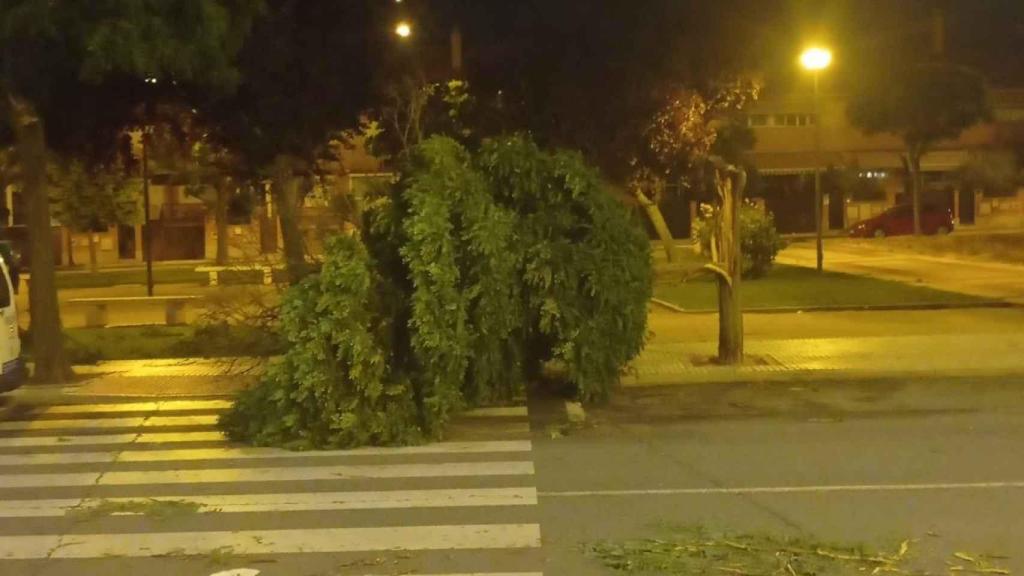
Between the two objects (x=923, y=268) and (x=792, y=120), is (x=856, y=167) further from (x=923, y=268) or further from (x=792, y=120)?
(x=923, y=268)

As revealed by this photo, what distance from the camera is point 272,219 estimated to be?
59.9 ft

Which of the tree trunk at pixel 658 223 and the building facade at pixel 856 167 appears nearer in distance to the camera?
the tree trunk at pixel 658 223

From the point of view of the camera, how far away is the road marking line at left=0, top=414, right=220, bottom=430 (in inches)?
519

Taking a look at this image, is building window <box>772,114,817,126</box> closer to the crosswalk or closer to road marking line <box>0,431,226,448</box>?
the crosswalk

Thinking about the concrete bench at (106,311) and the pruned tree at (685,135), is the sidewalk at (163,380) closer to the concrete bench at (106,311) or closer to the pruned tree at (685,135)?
the concrete bench at (106,311)

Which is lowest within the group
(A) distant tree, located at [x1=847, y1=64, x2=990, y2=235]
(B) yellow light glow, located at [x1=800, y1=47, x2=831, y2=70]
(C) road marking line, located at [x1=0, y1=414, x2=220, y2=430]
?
(C) road marking line, located at [x1=0, y1=414, x2=220, y2=430]

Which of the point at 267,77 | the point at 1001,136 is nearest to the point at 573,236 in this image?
the point at 267,77

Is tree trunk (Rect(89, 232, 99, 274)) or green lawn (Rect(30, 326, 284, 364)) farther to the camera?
tree trunk (Rect(89, 232, 99, 274))

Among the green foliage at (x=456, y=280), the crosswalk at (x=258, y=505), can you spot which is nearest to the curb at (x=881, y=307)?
the green foliage at (x=456, y=280)

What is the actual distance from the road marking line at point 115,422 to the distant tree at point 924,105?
1606 inches

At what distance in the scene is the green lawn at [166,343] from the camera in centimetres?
1371

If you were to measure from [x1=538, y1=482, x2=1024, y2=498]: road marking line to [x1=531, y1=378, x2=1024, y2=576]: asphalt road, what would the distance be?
0.01m

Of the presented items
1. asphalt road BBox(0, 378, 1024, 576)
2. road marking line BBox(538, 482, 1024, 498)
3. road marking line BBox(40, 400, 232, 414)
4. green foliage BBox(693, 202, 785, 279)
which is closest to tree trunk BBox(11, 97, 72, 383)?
road marking line BBox(40, 400, 232, 414)

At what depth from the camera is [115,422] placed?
44.0ft
